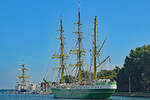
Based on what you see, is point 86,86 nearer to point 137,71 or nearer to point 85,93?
point 85,93

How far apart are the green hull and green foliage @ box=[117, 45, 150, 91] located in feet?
112

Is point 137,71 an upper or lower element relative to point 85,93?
upper

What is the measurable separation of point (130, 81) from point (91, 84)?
41340 millimetres

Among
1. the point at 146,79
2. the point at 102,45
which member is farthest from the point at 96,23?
the point at 146,79

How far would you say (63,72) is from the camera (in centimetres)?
11681

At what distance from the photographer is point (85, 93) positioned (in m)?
90.7

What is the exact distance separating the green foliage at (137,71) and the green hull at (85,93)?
112 ft

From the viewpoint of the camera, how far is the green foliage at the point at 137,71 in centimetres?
12162

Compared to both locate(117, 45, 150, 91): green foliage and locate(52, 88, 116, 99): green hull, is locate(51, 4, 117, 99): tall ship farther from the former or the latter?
locate(117, 45, 150, 91): green foliage

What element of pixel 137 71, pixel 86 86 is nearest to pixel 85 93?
pixel 86 86

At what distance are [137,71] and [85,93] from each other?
41.1 metres

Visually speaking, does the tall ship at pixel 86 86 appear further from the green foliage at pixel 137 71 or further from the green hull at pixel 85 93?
the green foliage at pixel 137 71

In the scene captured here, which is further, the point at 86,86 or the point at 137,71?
the point at 137,71

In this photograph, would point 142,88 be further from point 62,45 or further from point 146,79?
point 62,45
